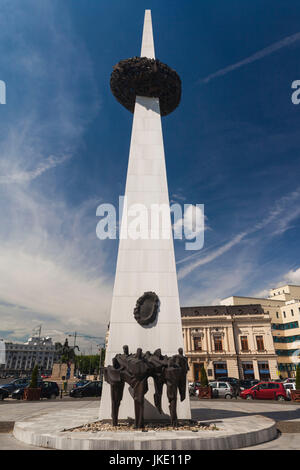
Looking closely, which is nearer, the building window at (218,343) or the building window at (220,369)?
the building window at (220,369)

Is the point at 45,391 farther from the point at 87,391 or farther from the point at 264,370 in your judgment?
the point at 264,370

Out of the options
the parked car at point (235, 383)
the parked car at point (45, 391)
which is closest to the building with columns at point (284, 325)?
the parked car at point (235, 383)

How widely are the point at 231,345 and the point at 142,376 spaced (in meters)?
39.1

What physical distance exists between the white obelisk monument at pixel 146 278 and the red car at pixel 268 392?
1571 centimetres

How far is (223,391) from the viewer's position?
25.0 meters

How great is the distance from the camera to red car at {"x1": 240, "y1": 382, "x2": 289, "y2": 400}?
2220 cm

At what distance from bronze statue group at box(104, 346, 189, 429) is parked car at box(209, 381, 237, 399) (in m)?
18.1

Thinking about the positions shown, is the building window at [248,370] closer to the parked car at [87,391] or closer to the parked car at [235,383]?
the parked car at [235,383]

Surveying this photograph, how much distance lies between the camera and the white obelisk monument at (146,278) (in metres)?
10.8

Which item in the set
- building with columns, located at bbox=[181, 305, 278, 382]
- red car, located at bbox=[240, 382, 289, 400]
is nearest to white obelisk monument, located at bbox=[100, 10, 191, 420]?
red car, located at bbox=[240, 382, 289, 400]

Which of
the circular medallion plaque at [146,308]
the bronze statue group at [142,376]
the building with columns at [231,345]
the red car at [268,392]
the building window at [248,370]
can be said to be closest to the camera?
the bronze statue group at [142,376]

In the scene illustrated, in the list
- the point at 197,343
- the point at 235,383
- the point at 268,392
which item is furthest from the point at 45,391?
the point at 197,343
